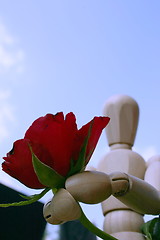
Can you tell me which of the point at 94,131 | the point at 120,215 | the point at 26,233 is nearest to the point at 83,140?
the point at 94,131

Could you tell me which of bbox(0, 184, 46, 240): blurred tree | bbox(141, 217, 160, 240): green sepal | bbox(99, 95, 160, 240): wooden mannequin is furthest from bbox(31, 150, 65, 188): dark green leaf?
bbox(0, 184, 46, 240): blurred tree

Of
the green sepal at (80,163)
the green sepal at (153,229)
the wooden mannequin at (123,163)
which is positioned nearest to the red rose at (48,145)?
the green sepal at (80,163)

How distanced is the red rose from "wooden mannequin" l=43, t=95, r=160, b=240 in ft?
0.06

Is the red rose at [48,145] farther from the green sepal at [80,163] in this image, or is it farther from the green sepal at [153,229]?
the green sepal at [153,229]

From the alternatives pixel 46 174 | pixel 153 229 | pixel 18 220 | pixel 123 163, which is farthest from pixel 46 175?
pixel 18 220

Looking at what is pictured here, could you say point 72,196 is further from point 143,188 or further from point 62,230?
point 62,230

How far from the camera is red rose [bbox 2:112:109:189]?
25cm

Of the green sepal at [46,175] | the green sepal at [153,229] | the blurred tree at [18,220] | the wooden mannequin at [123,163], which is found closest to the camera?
the green sepal at [46,175]

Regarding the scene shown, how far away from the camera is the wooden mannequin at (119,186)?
0.26 meters

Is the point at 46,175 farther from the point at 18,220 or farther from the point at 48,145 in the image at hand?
the point at 18,220

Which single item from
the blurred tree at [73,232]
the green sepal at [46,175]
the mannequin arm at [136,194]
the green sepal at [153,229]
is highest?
the green sepal at [46,175]

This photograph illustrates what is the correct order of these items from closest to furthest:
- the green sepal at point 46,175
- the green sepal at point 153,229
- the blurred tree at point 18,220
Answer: the green sepal at point 46,175 < the green sepal at point 153,229 < the blurred tree at point 18,220

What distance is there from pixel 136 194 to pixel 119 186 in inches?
1.1

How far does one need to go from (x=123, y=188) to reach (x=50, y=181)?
0.07m
